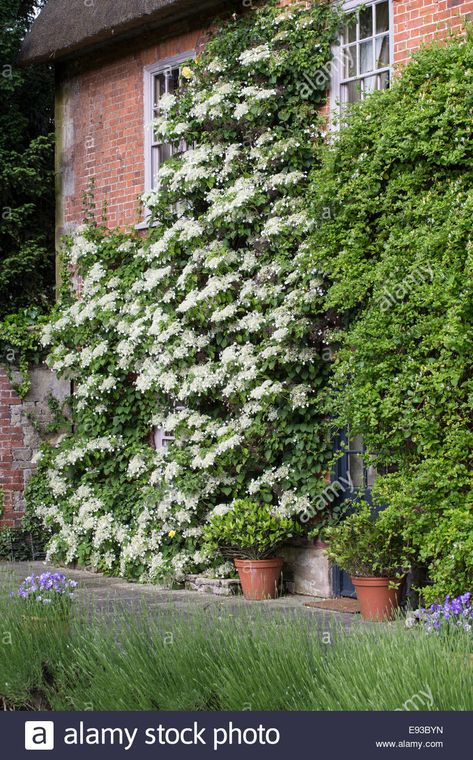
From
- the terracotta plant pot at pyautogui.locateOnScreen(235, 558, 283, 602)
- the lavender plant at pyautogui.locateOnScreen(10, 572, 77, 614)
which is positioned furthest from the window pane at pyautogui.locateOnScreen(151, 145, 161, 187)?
the lavender plant at pyautogui.locateOnScreen(10, 572, 77, 614)

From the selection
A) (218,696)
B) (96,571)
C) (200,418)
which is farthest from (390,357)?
(96,571)

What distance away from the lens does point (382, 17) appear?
935 cm

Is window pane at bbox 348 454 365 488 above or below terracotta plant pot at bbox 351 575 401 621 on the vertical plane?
above

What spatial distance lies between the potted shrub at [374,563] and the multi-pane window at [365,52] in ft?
12.3

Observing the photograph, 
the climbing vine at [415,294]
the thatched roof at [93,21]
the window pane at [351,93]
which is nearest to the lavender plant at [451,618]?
the climbing vine at [415,294]

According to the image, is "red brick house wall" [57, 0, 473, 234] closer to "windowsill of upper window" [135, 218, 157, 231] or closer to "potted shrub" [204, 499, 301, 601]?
"windowsill of upper window" [135, 218, 157, 231]

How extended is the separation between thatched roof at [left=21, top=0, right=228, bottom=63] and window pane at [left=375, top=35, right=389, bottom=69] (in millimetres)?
2271

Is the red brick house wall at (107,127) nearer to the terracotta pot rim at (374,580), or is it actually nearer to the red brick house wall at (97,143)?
the red brick house wall at (97,143)

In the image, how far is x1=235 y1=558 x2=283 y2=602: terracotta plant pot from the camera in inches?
369

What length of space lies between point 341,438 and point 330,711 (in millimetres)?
4879

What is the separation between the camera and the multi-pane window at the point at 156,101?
11883 mm

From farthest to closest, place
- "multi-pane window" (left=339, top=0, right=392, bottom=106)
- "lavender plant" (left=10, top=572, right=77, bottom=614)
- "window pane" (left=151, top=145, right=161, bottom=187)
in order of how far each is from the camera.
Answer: "window pane" (left=151, top=145, right=161, bottom=187) < "multi-pane window" (left=339, top=0, right=392, bottom=106) < "lavender plant" (left=10, top=572, right=77, bottom=614)

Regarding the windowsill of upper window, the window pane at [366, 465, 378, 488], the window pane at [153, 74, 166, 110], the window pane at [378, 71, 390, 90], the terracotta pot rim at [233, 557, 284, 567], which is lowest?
the terracotta pot rim at [233, 557, 284, 567]

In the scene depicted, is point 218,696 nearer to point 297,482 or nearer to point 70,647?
point 70,647
